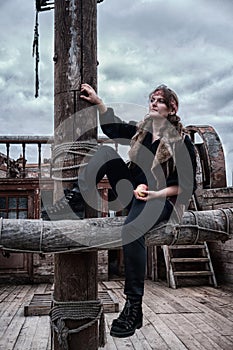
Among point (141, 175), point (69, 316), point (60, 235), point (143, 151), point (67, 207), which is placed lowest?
point (69, 316)

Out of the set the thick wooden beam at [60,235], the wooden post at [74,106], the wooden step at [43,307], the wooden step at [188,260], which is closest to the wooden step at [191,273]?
the wooden step at [188,260]

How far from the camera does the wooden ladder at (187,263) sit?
6.39 metres

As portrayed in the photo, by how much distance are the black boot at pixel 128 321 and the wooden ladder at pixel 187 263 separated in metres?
4.69

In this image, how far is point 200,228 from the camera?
1.93 m

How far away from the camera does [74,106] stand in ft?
6.60

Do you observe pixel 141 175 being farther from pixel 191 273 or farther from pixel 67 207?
pixel 191 273

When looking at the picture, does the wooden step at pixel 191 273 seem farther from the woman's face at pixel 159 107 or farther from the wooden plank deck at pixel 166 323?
the woman's face at pixel 159 107

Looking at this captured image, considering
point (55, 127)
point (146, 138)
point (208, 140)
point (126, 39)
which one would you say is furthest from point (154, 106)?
point (208, 140)

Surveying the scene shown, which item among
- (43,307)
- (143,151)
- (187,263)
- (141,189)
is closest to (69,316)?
(141,189)

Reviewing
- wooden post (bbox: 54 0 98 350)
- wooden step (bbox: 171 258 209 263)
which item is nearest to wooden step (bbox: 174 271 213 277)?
wooden step (bbox: 171 258 209 263)

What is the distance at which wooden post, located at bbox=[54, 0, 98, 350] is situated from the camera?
2.01 metres

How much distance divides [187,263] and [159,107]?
17.2 ft

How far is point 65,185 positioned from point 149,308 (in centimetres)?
336

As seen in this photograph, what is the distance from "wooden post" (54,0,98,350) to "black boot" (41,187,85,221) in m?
0.09
